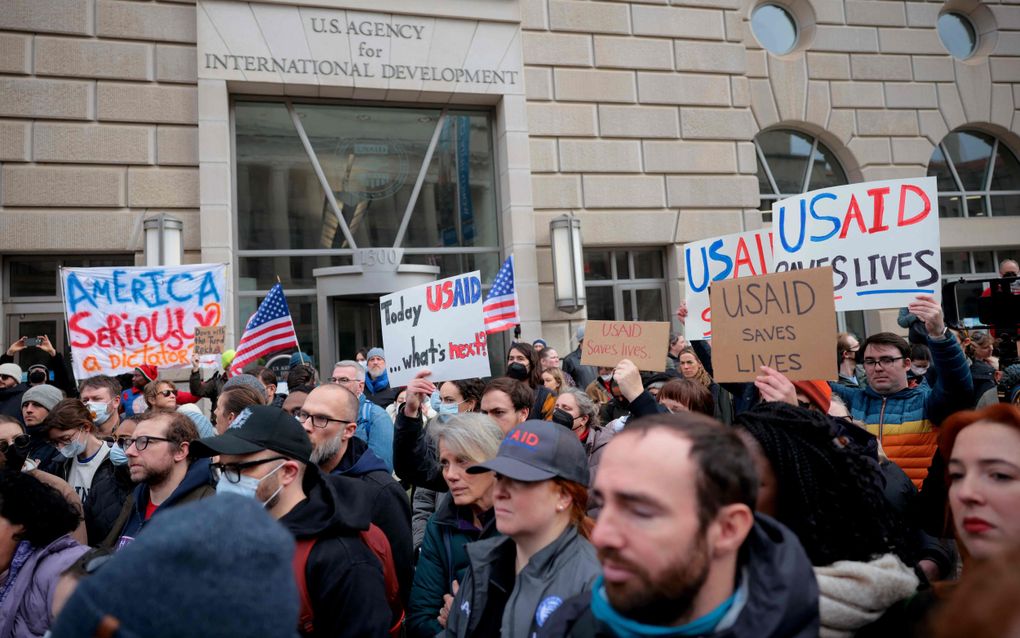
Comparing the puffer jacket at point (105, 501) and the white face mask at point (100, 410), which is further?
the white face mask at point (100, 410)

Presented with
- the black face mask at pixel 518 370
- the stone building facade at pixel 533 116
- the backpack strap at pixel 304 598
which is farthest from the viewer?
the stone building facade at pixel 533 116

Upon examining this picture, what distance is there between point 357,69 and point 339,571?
31.5 feet

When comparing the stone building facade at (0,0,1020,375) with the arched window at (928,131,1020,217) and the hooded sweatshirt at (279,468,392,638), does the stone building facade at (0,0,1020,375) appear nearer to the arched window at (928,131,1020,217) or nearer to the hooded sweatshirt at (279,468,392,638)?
the arched window at (928,131,1020,217)

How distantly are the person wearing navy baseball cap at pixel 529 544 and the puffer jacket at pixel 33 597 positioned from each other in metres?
1.69

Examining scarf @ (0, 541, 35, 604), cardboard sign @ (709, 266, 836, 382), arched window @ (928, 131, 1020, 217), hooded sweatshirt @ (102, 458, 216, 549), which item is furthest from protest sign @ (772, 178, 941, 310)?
arched window @ (928, 131, 1020, 217)

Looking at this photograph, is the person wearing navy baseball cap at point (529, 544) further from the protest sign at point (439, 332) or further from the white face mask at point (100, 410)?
the white face mask at point (100, 410)

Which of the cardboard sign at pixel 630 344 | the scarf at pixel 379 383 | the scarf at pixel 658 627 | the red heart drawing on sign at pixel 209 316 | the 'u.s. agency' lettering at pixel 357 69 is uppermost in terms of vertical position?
the 'u.s. agency' lettering at pixel 357 69

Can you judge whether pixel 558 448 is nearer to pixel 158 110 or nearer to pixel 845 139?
pixel 158 110

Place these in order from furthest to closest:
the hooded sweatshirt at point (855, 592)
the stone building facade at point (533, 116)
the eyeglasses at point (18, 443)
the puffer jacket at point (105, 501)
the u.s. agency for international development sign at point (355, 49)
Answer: the u.s. agency for international development sign at point (355, 49) < the stone building facade at point (533, 116) < the eyeglasses at point (18, 443) < the puffer jacket at point (105, 501) < the hooded sweatshirt at point (855, 592)

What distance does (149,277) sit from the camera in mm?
7996

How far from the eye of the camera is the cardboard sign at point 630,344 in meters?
5.66

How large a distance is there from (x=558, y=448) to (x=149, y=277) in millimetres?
6752

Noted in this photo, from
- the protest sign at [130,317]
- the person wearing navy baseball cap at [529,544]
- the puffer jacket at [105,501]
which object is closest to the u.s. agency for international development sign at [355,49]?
the protest sign at [130,317]

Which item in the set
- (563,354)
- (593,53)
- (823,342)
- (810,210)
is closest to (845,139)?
(593,53)
